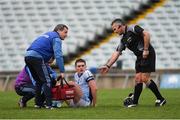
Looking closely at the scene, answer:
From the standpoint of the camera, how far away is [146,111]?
34.2ft

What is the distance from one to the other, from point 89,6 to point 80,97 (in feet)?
52.7

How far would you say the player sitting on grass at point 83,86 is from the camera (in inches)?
470

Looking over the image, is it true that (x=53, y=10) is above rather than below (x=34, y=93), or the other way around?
above

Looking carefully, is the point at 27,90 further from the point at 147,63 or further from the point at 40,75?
the point at 147,63

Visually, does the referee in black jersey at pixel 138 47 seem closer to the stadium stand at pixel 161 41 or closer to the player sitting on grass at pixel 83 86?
the player sitting on grass at pixel 83 86

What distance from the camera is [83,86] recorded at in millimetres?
12078

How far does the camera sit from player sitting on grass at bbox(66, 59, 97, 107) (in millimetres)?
11945

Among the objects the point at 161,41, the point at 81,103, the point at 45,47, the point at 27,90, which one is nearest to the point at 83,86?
the point at 81,103

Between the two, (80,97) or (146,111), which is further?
(80,97)

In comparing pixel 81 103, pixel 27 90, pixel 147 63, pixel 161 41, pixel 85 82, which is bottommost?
pixel 81 103

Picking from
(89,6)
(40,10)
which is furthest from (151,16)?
(40,10)

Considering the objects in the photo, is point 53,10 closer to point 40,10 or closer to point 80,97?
point 40,10

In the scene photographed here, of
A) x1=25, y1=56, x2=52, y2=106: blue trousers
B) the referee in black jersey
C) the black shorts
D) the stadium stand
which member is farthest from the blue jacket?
the stadium stand

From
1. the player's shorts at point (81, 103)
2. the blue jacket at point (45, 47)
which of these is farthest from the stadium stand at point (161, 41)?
the blue jacket at point (45, 47)
